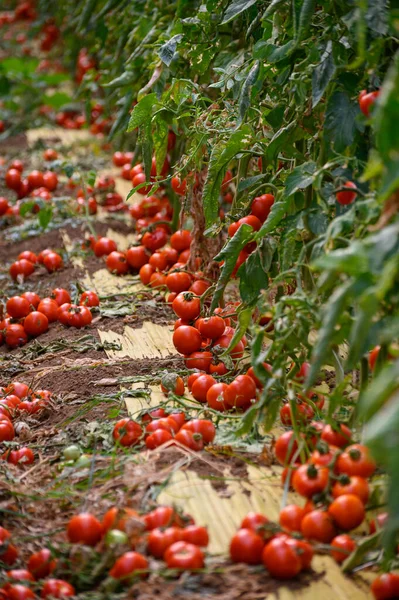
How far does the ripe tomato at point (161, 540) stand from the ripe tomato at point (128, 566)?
5 centimetres

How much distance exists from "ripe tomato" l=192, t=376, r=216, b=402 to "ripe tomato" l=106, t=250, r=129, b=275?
49.7 inches

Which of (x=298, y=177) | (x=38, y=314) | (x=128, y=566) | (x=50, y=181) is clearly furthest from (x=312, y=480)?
(x=50, y=181)

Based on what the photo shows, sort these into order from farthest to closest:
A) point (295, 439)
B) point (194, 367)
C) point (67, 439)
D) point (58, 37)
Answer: point (58, 37) < point (194, 367) < point (67, 439) < point (295, 439)

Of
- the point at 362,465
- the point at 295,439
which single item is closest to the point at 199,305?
the point at 295,439

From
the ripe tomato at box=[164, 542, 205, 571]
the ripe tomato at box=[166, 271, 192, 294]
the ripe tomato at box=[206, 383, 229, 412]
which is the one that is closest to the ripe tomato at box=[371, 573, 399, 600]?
the ripe tomato at box=[164, 542, 205, 571]

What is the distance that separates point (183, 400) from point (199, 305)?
449mm

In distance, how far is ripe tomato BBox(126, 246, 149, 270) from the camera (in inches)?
144

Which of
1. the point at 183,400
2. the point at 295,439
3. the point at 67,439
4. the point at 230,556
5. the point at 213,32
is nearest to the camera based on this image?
the point at 230,556

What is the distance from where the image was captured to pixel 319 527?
6.01ft

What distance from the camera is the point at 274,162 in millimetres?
2562

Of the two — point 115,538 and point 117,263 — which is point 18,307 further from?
point 115,538

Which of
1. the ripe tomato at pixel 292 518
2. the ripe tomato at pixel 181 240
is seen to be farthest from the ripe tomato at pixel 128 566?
the ripe tomato at pixel 181 240

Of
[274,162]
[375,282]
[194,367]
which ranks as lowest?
[194,367]

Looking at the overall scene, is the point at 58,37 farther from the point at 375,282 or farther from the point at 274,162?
the point at 375,282
